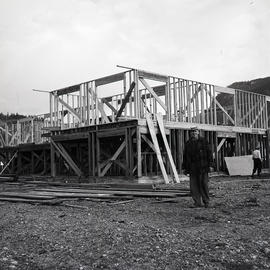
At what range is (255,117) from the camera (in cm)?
2500

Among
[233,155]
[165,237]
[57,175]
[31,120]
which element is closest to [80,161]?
[57,175]

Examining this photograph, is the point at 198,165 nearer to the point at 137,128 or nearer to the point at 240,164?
the point at 137,128

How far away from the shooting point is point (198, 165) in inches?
359

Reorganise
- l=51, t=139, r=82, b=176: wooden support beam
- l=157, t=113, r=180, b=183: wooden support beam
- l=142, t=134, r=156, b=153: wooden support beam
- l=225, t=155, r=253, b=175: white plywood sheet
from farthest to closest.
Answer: l=225, t=155, r=253, b=175: white plywood sheet
l=51, t=139, r=82, b=176: wooden support beam
l=142, t=134, r=156, b=153: wooden support beam
l=157, t=113, r=180, b=183: wooden support beam

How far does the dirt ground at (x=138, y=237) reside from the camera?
4.66 m

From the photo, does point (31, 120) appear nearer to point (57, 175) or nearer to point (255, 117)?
point (57, 175)

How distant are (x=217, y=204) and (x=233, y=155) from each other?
14.8 meters

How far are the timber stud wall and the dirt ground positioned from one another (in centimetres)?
848

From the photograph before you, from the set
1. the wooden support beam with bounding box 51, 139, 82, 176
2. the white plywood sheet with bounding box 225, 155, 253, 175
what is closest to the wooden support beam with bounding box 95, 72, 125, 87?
the wooden support beam with bounding box 51, 139, 82, 176

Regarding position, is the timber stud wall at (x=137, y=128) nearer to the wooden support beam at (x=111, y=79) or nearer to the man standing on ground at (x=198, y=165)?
the wooden support beam at (x=111, y=79)

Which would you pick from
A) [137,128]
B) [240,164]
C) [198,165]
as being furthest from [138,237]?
[240,164]

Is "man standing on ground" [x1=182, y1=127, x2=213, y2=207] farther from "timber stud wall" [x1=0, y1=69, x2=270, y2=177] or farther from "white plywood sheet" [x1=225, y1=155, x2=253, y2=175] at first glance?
"white plywood sheet" [x1=225, y1=155, x2=253, y2=175]

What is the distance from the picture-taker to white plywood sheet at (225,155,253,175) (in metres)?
21.4

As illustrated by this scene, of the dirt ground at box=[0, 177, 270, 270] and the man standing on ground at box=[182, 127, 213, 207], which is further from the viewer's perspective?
the man standing on ground at box=[182, 127, 213, 207]
